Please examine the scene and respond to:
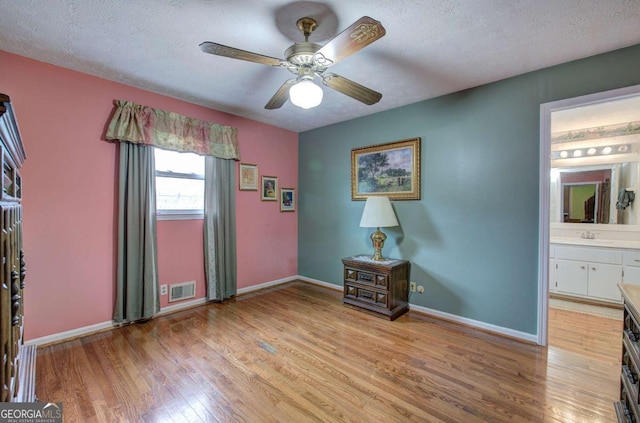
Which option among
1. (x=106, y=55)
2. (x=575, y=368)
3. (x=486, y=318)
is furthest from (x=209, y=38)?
(x=575, y=368)

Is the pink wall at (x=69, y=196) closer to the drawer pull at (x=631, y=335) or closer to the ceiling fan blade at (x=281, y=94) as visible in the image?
the ceiling fan blade at (x=281, y=94)

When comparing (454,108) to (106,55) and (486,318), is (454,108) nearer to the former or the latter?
(486,318)

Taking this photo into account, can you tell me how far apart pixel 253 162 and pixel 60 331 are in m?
2.76

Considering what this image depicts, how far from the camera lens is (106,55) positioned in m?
2.28

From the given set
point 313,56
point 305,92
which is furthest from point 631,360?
point 313,56

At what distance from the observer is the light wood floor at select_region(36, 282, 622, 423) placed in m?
1.68

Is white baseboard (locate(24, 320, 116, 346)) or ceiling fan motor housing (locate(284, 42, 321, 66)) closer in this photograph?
ceiling fan motor housing (locate(284, 42, 321, 66))

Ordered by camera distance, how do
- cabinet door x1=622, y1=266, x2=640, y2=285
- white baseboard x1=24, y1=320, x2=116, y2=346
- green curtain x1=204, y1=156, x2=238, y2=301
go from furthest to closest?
green curtain x1=204, y1=156, x2=238, y2=301 < cabinet door x1=622, y1=266, x2=640, y2=285 < white baseboard x1=24, y1=320, x2=116, y2=346

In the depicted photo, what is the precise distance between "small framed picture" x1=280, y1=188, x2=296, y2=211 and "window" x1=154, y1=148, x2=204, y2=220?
1320mm

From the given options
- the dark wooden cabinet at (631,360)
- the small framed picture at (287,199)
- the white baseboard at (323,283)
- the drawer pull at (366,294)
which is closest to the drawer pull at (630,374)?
the dark wooden cabinet at (631,360)

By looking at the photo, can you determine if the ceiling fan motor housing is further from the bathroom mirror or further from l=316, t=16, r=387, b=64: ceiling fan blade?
the bathroom mirror

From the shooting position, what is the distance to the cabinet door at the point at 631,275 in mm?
3182

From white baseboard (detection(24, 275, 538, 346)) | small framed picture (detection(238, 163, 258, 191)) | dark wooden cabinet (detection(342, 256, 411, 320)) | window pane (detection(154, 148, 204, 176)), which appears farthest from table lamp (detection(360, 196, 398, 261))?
window pane (detection(154, 148, 204, 176))

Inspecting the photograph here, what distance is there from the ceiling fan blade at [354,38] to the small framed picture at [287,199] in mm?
2875
